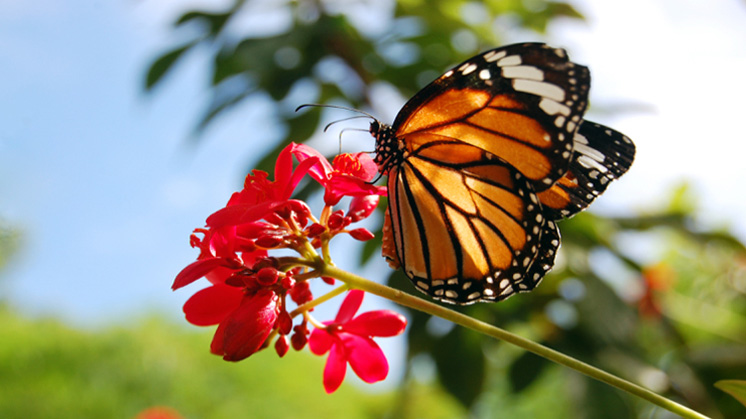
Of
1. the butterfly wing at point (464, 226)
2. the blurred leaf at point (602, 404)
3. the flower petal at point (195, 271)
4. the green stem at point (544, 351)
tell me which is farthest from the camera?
the blurred leaf at point (602, 404)

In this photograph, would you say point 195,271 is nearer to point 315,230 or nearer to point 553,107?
point 315,230

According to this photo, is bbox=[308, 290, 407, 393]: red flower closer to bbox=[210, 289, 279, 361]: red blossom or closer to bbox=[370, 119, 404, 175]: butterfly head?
bbox=[210, 289, 279, 361]: red blossom

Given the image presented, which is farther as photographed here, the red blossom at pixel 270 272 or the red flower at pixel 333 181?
the red flower at pixel 333 181

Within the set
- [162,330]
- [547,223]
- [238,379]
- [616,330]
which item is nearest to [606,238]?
[616,330]

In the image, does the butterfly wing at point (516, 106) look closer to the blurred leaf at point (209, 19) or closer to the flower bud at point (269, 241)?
the flower bud at point (269, 241)

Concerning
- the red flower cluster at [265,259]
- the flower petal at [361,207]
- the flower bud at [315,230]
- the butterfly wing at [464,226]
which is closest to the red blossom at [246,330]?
the red flower cluster at [265,259]

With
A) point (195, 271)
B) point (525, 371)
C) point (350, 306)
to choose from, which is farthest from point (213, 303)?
point (525, 371)

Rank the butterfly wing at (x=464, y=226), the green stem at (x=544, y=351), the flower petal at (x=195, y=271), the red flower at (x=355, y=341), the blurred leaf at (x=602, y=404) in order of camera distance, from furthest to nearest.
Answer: the blurred leaf at (x=602, y=404)
the butterfly wing at (x=464, y=226)
the red flower at (x=355, y=341)
the flower petal at (x=195, y=271)
the green stem at (x=544, y=351)

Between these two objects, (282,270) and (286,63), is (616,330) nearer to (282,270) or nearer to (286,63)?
(282,270)
